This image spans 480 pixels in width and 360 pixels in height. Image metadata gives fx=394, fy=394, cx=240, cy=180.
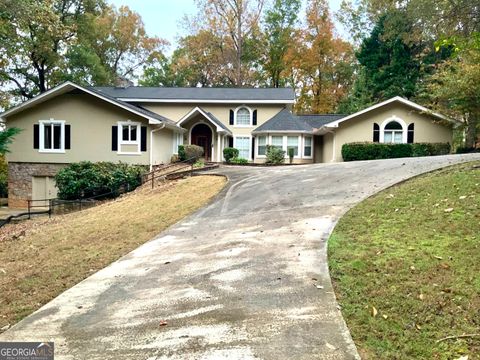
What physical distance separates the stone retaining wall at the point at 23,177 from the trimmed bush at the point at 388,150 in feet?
56.2

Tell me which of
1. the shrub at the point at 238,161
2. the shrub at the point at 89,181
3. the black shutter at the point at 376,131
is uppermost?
the black shutter at the point at 376,131

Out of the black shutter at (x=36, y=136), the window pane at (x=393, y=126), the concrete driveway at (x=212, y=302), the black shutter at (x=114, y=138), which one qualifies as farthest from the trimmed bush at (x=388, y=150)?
the black shutter at (x=36, y=136)

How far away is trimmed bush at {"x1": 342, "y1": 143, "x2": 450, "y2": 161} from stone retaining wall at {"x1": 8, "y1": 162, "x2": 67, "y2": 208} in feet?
56.2

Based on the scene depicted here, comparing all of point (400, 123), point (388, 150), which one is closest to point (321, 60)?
point (400, 123)

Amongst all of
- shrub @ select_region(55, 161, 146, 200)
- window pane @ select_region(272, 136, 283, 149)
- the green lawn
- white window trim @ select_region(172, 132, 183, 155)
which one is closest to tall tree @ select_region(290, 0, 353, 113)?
window pane @ select_region(272, 136, 283, 149)

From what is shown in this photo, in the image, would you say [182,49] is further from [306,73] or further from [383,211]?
[383,211]

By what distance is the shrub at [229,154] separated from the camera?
26906mm

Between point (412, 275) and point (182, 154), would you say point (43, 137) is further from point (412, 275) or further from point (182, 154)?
point (412, 275)

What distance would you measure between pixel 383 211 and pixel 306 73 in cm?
3641

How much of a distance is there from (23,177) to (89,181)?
814 cm

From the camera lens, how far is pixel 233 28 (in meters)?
41.2

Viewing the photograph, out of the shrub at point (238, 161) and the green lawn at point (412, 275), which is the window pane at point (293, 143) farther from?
the green lawn at point (412, 275)

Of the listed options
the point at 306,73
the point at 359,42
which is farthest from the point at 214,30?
the point at 359,42

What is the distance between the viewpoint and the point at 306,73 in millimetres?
42062
